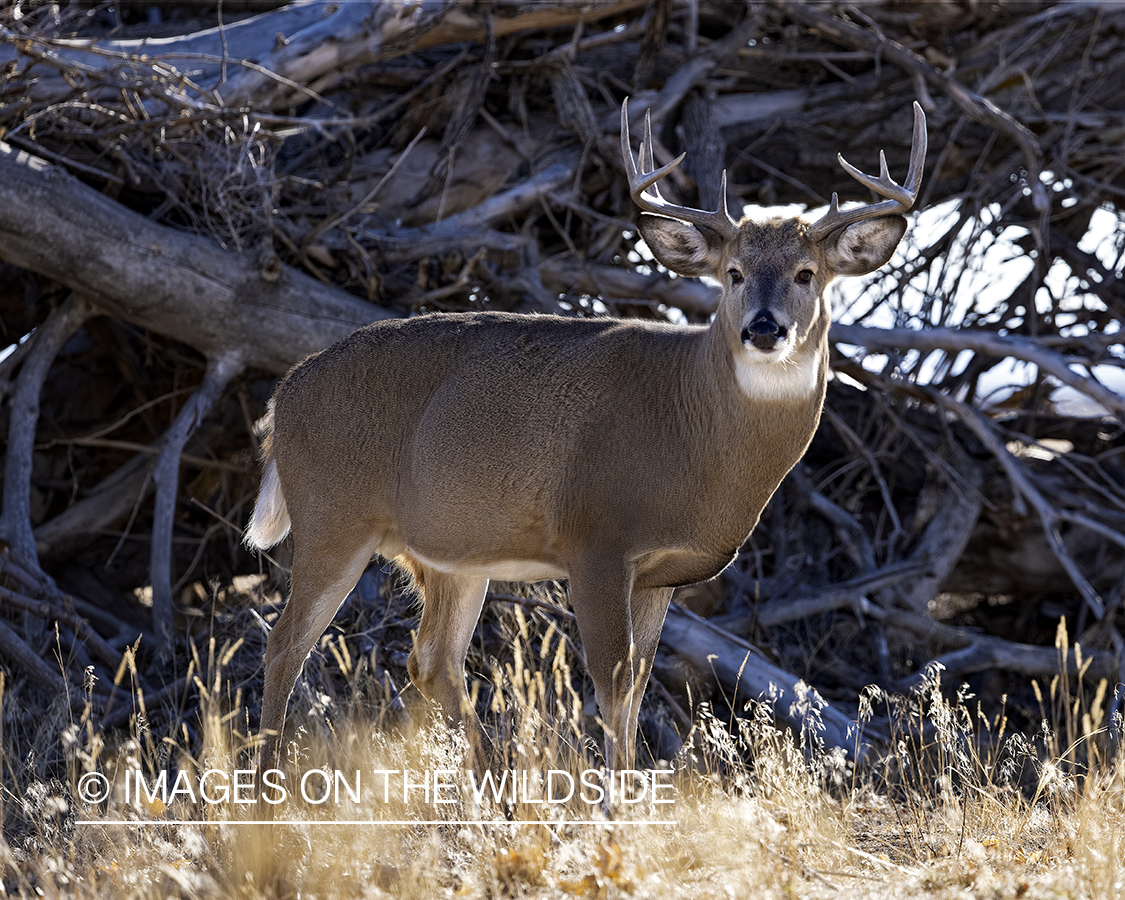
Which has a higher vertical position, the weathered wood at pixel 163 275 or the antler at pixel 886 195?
the antler at pixel 886 195

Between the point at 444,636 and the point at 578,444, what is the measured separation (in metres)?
1.30

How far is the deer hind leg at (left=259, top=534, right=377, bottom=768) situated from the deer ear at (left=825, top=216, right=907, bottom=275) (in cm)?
240

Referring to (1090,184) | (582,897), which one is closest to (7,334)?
(582,897)

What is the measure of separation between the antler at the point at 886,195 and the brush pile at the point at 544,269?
250cm

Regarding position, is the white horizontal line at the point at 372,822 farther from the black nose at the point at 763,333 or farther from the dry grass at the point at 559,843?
the black nose at the point at 763,333

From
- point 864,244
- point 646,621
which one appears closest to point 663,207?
point 864,244

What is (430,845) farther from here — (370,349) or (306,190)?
(306,190)

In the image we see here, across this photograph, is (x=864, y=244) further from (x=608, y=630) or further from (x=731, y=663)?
(x=731, y=663)

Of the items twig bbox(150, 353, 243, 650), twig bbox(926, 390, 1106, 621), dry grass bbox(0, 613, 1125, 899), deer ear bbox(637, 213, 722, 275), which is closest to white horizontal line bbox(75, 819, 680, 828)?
dry grass bbox(0, 613, 1125, 899)

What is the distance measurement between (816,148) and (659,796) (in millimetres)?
5664

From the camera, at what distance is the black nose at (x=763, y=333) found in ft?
14.4

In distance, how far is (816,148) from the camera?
877 cm

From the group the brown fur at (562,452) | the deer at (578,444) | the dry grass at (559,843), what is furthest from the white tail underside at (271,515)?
the dry grass at (559,843)

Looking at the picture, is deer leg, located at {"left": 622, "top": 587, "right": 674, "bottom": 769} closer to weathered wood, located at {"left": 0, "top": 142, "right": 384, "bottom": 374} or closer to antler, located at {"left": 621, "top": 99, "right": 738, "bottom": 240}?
antler, located at {"left": 621, "top": 99, "right": 738, "bottom": 240}
